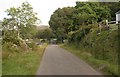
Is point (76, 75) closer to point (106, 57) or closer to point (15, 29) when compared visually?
point (106, 57)

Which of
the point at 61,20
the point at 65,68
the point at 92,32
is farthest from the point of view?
the point at 61,20

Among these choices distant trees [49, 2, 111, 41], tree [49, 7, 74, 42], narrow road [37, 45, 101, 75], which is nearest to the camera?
narrow road [37, 45, 101, 75]

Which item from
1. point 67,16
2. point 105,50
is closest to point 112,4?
point 67,16

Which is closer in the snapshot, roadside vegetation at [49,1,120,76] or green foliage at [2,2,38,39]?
roadside vegetation at [49,1,120,76]

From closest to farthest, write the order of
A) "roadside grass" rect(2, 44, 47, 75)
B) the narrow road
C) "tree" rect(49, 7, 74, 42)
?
the narrow road, "roadside grass" rect(2, 44, 47, 75), "tree" rect(49, 7, 74, 42)

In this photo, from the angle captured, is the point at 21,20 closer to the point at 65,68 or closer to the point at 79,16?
the point at 79,16

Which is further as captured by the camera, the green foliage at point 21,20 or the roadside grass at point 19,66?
the green foliage at point 21,20

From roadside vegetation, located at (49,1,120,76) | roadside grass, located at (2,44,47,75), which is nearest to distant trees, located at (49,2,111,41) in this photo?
roadside vegetation, located at (49,1,120,76)

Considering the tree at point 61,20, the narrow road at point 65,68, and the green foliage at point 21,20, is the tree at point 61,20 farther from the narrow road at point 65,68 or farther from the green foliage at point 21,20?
the narrow road at point 65,68

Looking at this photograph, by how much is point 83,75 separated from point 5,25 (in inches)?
1767

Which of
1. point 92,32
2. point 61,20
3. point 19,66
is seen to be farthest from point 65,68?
point 61,20

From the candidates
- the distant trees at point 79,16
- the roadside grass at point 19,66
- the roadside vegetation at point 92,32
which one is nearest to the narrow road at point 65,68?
the roadside grass at point 19,66

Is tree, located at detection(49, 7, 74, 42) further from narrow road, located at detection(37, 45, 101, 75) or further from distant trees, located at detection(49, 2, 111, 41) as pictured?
narrow road, located at detection(37, 45, 101, 75)

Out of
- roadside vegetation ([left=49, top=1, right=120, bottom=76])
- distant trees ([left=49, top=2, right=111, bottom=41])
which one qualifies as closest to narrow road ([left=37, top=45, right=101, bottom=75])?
roadside vegetation ([left=49, top=1, right=120, bottom=76])
